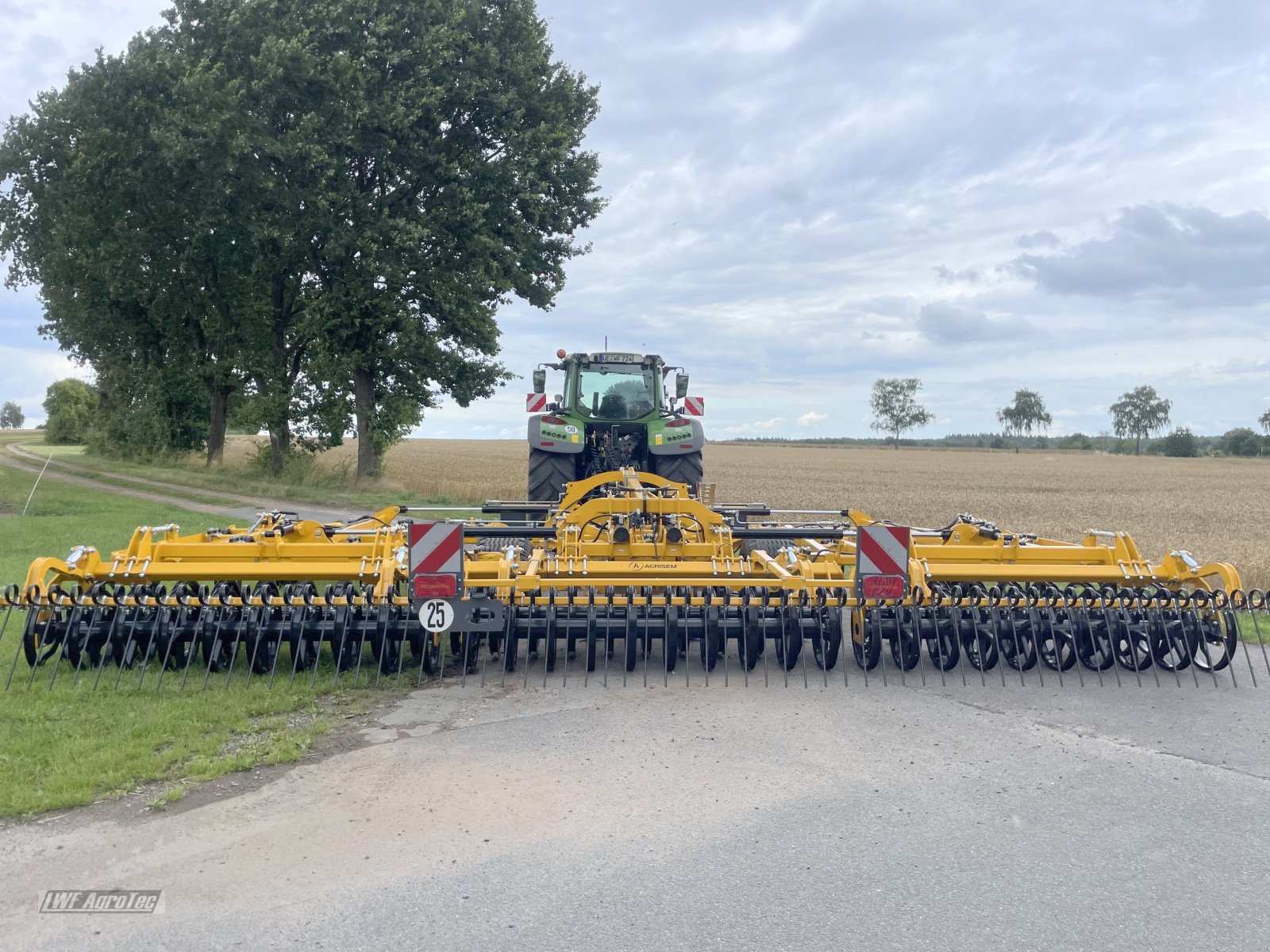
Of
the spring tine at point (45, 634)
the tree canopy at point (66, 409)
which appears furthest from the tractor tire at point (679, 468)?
the tree canopy at point (66, 409)

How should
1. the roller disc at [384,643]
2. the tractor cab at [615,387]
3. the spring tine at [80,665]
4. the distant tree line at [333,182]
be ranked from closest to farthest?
the spring tine at [80,665] → the roller disc at [384,643] → the tractor cab at [615,387] → the distant tree line at [333,182]

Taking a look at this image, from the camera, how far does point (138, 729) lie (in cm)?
482

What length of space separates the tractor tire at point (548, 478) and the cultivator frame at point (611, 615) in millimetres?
4444

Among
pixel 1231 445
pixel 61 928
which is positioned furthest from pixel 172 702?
pixel 1231 445

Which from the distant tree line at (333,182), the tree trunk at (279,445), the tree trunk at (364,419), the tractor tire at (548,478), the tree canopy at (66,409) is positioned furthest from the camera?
the tree canopy at (66,409)

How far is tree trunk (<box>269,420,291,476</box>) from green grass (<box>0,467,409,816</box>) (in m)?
17.2

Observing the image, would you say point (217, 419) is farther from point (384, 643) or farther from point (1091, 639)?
point (1091, 639)

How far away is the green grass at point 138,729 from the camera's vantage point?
13.7 ft

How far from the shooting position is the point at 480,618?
5.79 metres

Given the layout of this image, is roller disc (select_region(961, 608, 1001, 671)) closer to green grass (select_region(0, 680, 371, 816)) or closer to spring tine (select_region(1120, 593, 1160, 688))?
spring tine (select_region(1120, 593, 1160, 688))

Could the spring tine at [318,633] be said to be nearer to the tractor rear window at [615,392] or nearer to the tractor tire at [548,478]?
the tractor tire at [548,478]

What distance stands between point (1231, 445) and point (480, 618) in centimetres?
9165

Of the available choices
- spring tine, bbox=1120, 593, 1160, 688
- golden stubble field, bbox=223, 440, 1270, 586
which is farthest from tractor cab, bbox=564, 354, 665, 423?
golden stubble field, bbox=223, 440, 1270, 586

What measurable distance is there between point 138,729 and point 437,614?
1.69 meters
